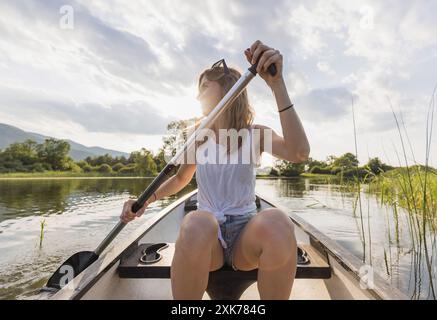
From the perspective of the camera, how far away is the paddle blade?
67.2 inches

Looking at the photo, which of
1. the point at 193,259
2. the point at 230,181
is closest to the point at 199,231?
the point at 193,259

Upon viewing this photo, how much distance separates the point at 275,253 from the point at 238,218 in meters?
0.28

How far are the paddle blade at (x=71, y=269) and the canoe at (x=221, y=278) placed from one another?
0.12 meters

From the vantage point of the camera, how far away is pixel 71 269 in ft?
Answer: 6.39

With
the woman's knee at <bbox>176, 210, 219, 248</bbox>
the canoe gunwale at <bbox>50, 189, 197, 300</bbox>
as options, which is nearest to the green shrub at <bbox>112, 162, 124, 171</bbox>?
the canoe gunwale at <bbox>50, 189, 197, 300</bbox>

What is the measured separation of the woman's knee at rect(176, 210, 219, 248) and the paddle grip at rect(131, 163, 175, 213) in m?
0.44

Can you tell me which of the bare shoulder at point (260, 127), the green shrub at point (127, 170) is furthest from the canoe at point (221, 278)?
the green shrub at point (127, 170)

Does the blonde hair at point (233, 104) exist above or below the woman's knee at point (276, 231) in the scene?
above

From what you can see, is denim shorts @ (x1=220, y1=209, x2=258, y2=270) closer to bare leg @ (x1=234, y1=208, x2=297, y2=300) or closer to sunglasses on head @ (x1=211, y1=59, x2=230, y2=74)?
bare leg @ (x1=234, y1=208, x2=297, y2=300)

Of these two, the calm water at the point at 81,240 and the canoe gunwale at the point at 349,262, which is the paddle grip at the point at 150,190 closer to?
the canoe gunwale at the point at 349,262

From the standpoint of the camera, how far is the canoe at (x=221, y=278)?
4.23ft

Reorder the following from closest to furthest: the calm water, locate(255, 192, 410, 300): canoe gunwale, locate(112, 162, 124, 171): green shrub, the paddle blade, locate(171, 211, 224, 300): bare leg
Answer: locate(171, 211, 224, 300): bare leg < locate(255, 192, 410, 300): canoe gunwale < the paddle blade < the calm water < locate(112, 162, 124, 171): green shrub
